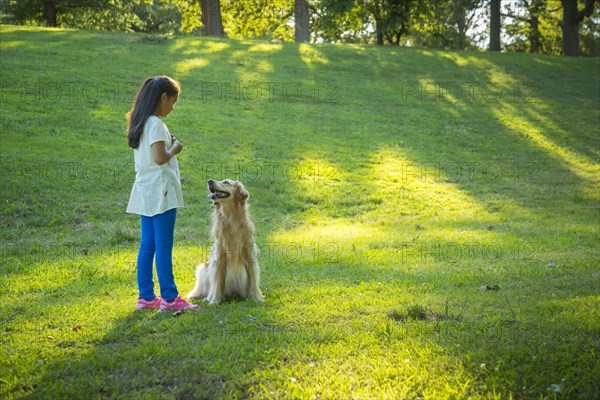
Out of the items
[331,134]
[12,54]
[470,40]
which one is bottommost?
[331,134]

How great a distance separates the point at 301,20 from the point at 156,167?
32.0 m

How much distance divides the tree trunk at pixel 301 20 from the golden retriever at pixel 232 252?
3096 centimetres

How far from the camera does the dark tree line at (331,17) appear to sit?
36156mm

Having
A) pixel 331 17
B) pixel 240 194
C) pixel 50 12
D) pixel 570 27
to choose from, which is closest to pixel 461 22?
pixel 570 27

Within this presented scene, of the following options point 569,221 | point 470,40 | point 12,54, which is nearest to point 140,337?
point 569,221

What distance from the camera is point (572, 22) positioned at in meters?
37.4

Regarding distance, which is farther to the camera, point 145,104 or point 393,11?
point 393,11

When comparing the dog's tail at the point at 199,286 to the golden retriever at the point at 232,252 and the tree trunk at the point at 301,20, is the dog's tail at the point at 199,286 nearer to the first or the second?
the golden retriever at the point at 232,252

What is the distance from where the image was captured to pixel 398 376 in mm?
4586

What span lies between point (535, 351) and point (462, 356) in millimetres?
706

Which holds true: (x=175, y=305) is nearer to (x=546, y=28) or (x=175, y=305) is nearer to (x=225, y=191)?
(x=225, y=191)

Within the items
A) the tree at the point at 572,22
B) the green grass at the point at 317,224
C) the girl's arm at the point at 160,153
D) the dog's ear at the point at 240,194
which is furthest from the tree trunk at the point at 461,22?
the girl's arm at the point at 160,153

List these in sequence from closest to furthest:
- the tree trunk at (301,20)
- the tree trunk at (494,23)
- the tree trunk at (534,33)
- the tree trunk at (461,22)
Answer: the tree trunk at (301,20) < the tree trunk at (494,23) < the tree trunk at (461,22) < the tree trunk at (534,33)

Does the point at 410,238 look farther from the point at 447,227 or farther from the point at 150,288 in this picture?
the point at 150,288
